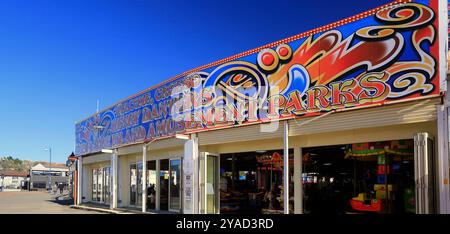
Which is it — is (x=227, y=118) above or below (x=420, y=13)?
below

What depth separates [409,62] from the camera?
32.5 ft

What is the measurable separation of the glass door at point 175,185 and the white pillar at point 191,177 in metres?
2.20

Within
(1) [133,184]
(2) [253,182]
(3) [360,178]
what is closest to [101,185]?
(1) [133,184]

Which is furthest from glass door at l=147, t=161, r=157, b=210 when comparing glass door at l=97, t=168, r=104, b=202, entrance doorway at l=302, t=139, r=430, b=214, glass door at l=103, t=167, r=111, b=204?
entrance doorway at l=302, t=139, r=430, b=214

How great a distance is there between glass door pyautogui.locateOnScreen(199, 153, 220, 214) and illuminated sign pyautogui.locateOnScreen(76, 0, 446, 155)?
1213mm

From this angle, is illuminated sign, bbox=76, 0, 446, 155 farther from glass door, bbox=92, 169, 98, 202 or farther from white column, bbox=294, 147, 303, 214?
glass door, bbox=92, 169, 98, 202

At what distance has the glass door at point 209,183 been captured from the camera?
50.2 feet

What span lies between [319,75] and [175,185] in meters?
9.10

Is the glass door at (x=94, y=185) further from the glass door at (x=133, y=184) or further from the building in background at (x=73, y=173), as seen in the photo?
the glass door at (x=133, y=184)
